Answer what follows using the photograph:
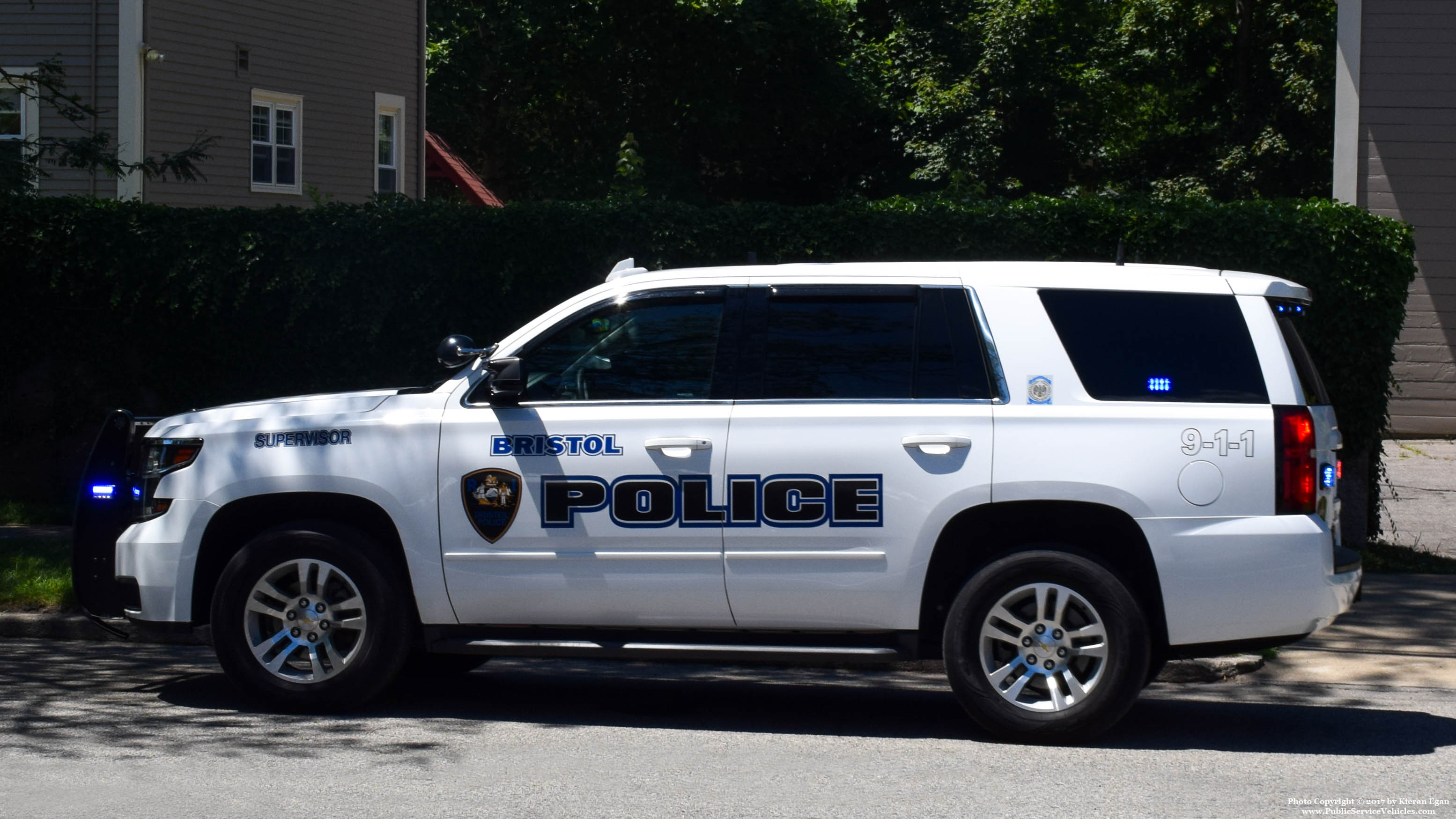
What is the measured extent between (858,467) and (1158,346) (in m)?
1.33

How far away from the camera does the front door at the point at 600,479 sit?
20.7 ft

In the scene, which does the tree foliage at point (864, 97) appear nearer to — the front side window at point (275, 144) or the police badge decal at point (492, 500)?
the front side window at point (275, 144)

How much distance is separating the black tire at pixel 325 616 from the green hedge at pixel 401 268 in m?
5.02

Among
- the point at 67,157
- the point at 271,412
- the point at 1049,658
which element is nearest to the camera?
the point at 1049,658

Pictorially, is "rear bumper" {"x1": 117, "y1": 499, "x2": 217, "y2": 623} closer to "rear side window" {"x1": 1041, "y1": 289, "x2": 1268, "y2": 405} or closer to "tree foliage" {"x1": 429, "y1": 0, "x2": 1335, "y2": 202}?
"rear side window" {"x1": 1041, "y1": 289, "x2": 1268, "y2": 405}

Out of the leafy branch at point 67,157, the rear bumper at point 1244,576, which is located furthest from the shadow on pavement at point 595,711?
the leafy branch at point 67,157

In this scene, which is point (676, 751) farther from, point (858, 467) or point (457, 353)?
point (457, 353)

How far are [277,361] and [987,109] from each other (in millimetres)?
23744

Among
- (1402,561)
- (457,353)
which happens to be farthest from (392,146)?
(457,353)

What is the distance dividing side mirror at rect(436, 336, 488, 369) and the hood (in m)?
0.37

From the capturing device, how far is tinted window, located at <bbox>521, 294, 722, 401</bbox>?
21.4ft

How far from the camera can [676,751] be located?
6152 mm

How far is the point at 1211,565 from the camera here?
235 inches

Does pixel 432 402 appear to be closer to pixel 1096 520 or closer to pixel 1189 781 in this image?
pixel 1096 520
